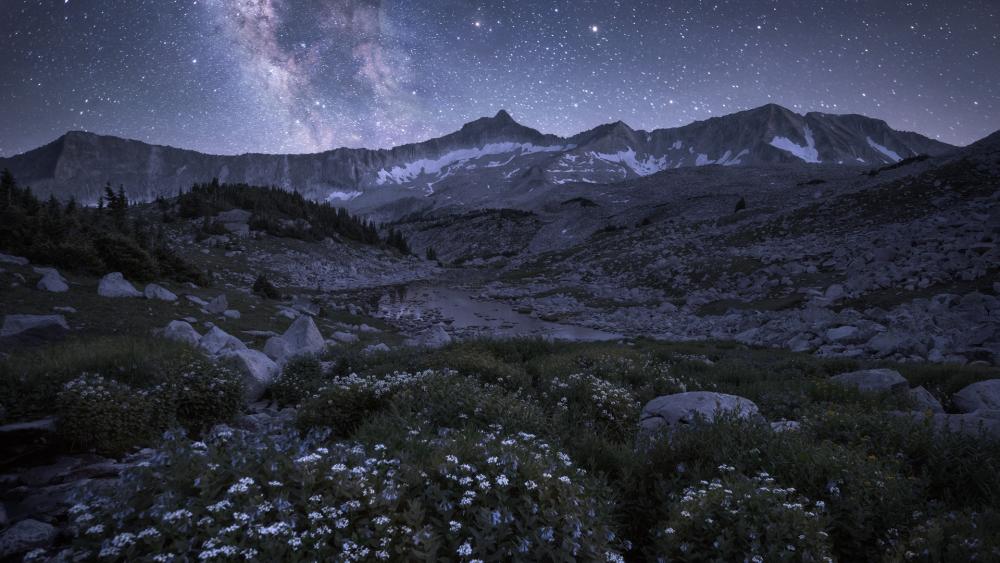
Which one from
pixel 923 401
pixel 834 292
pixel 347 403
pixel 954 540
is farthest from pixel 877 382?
pixel 834 292

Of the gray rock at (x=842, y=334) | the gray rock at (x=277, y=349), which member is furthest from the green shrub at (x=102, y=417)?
the gray rock at (x=842, y=334)

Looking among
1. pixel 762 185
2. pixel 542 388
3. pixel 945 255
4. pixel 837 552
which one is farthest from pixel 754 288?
pixel 762 185

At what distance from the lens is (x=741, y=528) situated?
3.73 meters

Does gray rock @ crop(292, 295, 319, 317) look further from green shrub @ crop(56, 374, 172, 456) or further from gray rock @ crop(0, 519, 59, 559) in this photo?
gray rock @ crop(0, 519, 59, 559)

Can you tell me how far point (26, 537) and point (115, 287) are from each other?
13.8 metres

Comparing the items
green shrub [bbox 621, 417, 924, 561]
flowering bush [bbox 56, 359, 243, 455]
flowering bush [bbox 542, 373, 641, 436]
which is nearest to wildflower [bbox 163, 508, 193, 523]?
flowering bush [bbox 56, 359, 243, 455]

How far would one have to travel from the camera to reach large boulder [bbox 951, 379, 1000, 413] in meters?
8.23

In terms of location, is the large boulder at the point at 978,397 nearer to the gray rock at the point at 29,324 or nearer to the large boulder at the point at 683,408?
the large boulder at the point at 683,408

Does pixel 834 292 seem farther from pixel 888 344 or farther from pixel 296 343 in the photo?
pixel 296 343

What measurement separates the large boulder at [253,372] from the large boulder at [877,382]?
12.2 metres

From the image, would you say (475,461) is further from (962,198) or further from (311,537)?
(962,198)

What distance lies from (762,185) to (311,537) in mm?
121072

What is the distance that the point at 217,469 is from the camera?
386 cm

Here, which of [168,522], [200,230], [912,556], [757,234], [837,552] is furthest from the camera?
[200,230]
